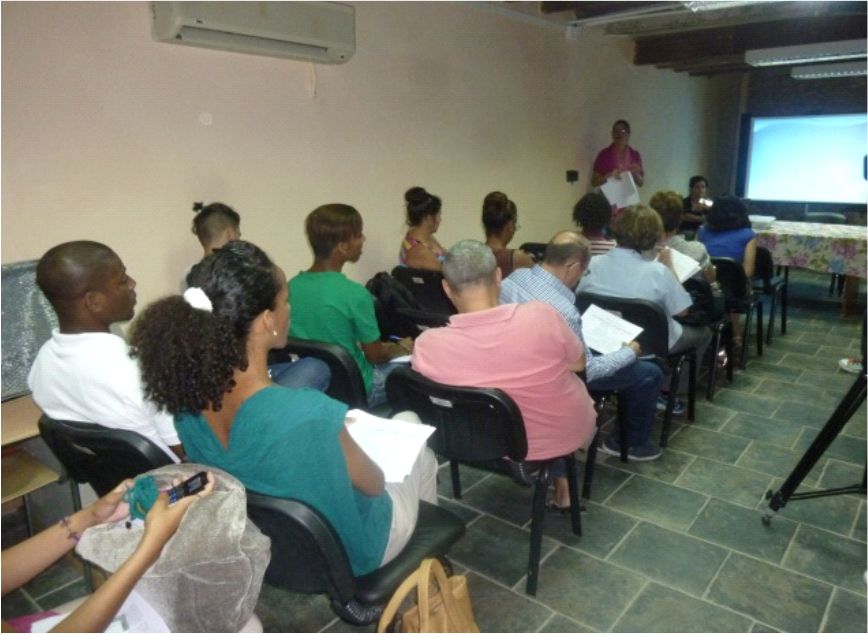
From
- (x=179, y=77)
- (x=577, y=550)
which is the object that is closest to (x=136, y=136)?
(x=179, y=77)

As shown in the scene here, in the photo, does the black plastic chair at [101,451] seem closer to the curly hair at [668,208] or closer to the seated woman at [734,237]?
the curly hair at [668,208]

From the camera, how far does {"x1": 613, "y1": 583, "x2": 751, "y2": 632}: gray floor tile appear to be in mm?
1854

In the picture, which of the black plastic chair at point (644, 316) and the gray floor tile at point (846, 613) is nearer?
the gray floor tile at point (846, 613)

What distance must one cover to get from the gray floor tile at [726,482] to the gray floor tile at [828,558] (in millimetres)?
257

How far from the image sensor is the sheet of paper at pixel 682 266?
3.18 m

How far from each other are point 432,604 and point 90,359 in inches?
41.9

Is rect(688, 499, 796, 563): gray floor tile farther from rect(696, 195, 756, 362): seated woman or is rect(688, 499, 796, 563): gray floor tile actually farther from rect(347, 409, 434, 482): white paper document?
rect(696, 195, 756, 362): seated woman

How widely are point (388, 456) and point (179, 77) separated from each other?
2419 millimetres

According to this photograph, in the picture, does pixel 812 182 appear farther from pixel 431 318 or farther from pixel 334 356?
pixel 334 356

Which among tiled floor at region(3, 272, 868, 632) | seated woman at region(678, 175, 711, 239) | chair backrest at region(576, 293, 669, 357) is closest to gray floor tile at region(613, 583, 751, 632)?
tiled floor at region(3, 272, 868, 632)

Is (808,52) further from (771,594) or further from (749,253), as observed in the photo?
(771,594)

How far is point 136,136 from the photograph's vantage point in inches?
113

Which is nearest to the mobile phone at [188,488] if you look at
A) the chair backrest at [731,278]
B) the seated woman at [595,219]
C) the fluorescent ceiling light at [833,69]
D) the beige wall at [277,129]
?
the beige wall at [277,129]

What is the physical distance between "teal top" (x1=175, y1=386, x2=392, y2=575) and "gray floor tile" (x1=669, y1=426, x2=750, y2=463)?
7.09ft
